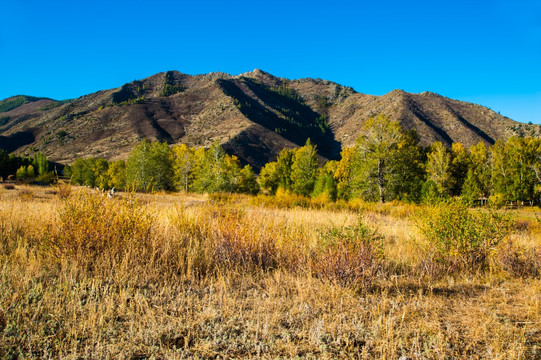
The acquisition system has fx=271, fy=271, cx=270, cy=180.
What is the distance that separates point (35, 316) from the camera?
8.25 feet

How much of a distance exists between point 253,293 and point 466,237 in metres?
3.98

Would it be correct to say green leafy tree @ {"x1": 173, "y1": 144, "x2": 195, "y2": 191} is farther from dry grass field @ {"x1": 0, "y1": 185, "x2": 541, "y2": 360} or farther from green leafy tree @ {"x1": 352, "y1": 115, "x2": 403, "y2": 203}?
dry grass field @ {"x1": 0, "y1": 185, "x2": 541, "y2": 360}

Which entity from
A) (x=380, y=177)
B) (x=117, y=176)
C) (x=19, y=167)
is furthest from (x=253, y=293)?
(x=19, y=167)

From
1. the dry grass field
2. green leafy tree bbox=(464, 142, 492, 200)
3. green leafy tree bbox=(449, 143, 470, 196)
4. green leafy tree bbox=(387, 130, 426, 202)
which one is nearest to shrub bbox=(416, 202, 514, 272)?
the dry grass field

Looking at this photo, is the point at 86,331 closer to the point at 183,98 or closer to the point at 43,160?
the point at 43,160

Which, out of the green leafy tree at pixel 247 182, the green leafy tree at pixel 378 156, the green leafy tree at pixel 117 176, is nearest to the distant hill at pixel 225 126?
the green leafy tree at pixel 117 176

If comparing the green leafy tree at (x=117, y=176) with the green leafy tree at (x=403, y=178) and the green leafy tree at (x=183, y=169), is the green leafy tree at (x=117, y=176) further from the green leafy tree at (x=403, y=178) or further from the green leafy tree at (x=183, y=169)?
the green leafy tree at (x=403, y=178)

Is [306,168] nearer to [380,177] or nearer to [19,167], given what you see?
[380,177]

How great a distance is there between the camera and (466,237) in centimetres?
485

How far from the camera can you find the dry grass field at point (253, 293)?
2348mm

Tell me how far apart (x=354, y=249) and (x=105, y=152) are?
124 metres

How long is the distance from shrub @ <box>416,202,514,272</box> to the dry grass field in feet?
0.09

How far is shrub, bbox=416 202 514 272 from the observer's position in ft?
15.3

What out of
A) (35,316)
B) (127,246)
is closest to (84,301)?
(35,316)
